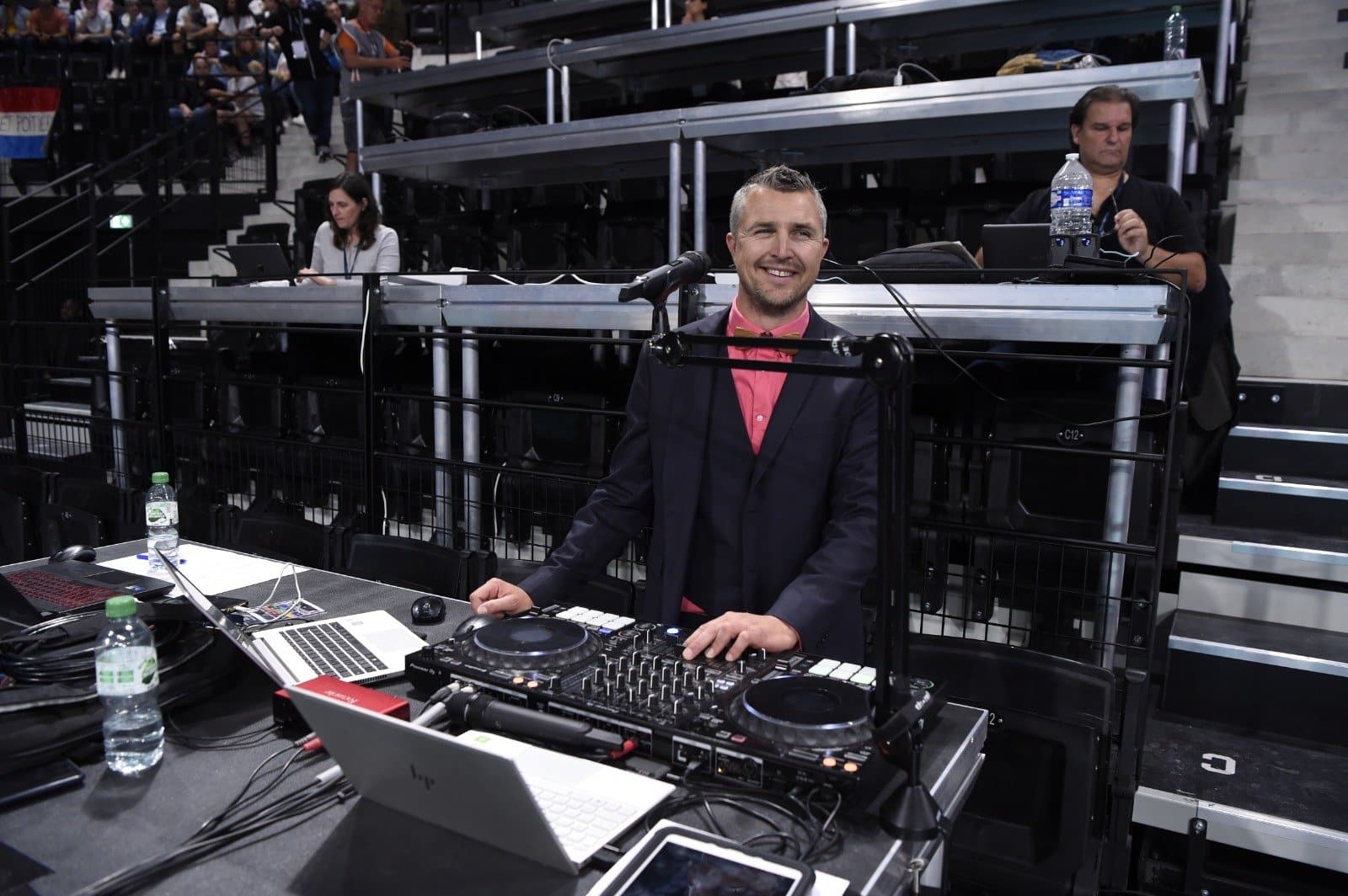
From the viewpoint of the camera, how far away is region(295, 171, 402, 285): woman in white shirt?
4012 mm

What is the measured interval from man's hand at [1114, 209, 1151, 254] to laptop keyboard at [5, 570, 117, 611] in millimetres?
2273

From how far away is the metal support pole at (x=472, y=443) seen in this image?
10.7 ft

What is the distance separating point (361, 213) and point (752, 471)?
9.55ft

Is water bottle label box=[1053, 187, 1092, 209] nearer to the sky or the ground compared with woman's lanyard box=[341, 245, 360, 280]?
nearer to the sky

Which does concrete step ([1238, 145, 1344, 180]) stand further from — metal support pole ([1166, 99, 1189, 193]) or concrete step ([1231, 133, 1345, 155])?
metal support pole ([1166, 99, 1189, 193])

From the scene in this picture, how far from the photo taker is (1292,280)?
147 inches

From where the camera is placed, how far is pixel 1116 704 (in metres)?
2.04

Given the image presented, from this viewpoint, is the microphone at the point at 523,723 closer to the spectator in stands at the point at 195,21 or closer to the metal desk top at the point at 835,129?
the metal desk top at the point at 835,129

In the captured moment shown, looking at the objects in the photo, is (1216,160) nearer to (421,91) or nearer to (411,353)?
(411,353)

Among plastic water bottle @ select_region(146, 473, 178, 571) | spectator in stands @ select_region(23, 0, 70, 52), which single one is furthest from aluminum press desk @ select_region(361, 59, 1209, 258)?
spectator in stands @ select_region(23, 0, 70, 52)

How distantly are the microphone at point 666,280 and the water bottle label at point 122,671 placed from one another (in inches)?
26.9

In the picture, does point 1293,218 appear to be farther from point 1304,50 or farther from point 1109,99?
point 1109,99

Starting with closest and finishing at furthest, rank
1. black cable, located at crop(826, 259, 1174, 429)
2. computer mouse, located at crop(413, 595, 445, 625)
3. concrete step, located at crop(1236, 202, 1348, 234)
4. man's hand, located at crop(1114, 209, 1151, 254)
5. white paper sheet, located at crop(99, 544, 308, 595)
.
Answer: computer mouse, located at crop(413, 595, 445, 625)
white paper sheet, located at crop(99, 544, 308, 595)
black cable, located at crop(826, 259, 1174, 429)
man's hand, located at crop(1114, 209, 1151, 254)
concrete step, located at crop(1236, 202, 1348, 234)

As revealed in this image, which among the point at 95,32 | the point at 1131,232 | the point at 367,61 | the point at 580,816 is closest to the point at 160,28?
the point at 95,32
